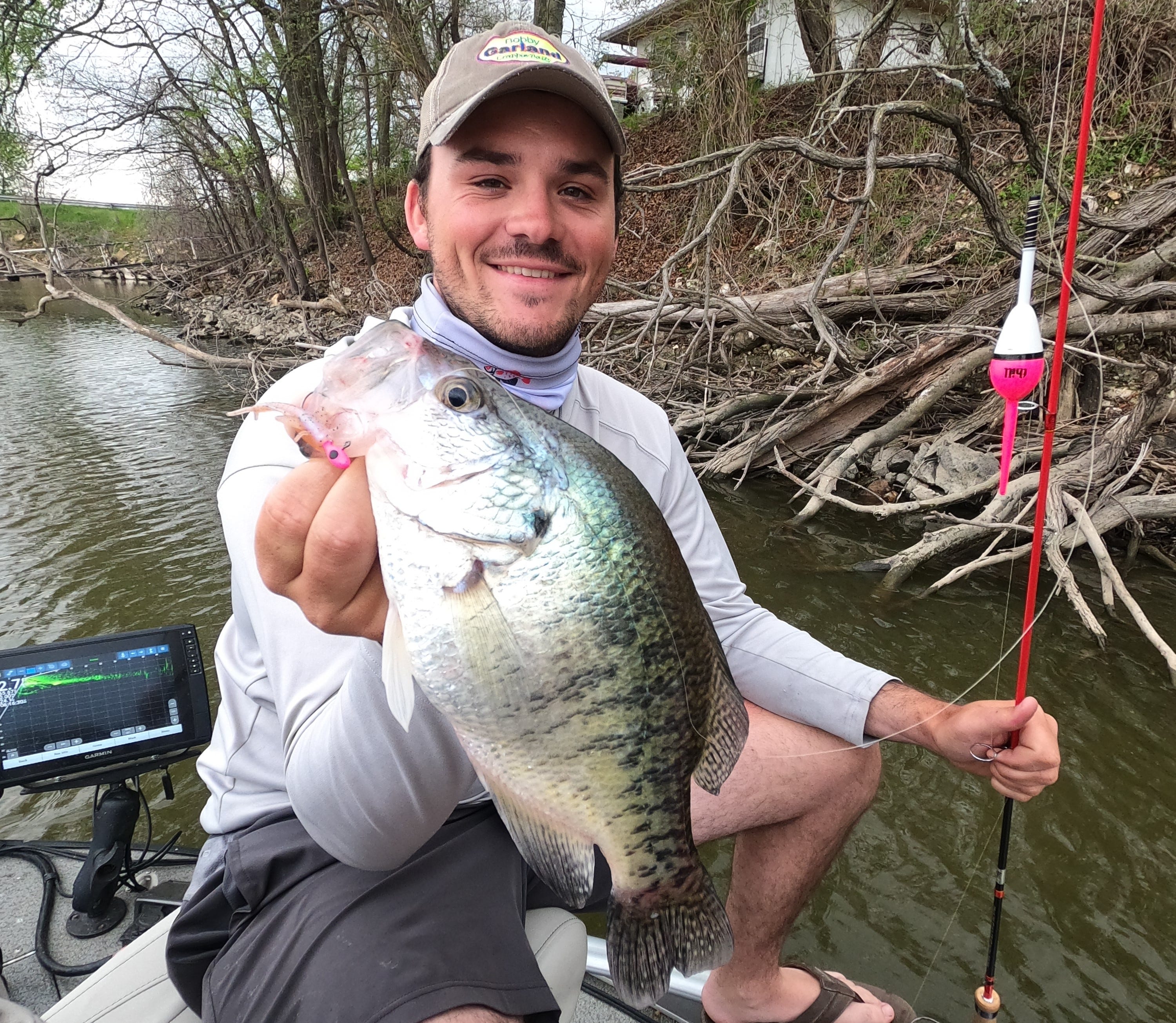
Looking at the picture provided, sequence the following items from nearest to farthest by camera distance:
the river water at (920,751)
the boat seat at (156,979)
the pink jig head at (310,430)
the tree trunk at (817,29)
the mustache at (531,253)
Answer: the pink jig head at (310,430), the boat seat at (156,979), the mustache at (531,253), the river water at (920,751), the tree trunk at (817,29)

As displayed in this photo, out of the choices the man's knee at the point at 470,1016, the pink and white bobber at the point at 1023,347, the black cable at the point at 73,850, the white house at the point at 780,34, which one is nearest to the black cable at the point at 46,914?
the black cable at the point at 73,850

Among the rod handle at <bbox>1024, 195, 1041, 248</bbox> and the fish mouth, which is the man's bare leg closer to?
the fish mouth

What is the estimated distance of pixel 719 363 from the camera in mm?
7984

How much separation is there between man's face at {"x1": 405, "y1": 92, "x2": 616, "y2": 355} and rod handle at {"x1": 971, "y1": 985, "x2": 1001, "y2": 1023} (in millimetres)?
2335

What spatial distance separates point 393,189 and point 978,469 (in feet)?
78.3

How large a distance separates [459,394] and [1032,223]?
92.3 inches

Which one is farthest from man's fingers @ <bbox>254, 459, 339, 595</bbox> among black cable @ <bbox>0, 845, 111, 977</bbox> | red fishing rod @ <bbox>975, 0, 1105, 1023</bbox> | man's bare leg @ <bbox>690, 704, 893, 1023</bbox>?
red fishing rod @ <bbox>975, 0, 1105, 1023</bbox>

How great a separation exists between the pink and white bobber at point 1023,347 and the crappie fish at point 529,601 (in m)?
1.87

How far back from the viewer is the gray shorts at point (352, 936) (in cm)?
142

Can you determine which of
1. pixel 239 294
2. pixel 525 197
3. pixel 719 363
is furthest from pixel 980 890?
pixel 239 294

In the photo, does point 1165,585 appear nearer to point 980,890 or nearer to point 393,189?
point 980,890

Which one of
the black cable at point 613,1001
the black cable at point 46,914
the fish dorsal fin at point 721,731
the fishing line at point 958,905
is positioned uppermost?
the fish dorsal fin at point 721,731

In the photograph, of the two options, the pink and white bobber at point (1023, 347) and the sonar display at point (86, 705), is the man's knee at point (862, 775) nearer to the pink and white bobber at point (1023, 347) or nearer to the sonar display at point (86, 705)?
the pink and white bobber at point (1023, 347)

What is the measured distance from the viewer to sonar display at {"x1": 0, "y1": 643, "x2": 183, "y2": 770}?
2.15 meters
